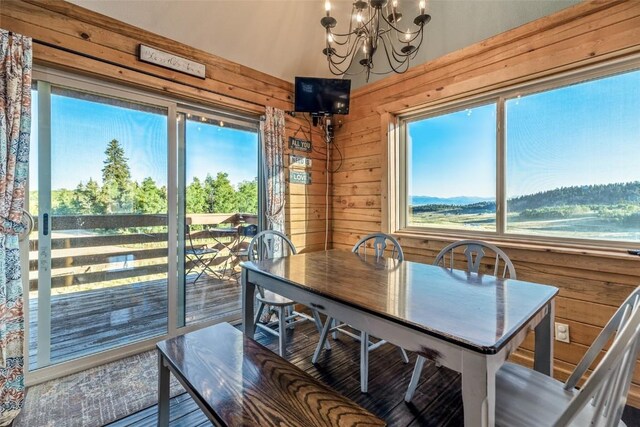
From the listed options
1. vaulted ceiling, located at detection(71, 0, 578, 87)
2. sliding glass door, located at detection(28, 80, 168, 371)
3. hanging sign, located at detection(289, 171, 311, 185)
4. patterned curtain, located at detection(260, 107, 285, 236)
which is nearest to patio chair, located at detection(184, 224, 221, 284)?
sliding glass door, located at detection(28, 80, 168, 371)

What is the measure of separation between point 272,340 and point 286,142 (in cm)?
197

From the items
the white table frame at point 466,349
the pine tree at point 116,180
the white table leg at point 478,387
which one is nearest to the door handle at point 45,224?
the pine tree at point 116,180

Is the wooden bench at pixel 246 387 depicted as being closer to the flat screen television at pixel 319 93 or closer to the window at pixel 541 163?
the window at pixel 541 163

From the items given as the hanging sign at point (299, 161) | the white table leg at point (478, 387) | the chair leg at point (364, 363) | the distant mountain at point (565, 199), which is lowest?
the chair leg at point (364, 363)

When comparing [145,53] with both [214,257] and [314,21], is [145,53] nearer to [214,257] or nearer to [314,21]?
[314,21]

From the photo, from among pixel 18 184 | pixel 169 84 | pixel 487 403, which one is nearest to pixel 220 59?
pixel 169 84

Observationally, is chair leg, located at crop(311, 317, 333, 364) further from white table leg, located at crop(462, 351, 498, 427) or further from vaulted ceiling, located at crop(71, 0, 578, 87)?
vaulted ceiling, located at crop(71, 0, 578, 87)

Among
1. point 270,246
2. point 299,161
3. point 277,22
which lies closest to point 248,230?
point 270,246

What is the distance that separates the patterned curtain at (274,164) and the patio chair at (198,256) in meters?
0.62

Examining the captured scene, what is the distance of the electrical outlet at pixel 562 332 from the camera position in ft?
Result: 6.41

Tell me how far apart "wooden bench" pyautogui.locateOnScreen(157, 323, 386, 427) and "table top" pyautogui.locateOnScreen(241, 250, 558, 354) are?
0.35 metres

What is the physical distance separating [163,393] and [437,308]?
1.32m

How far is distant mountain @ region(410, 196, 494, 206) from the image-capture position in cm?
250

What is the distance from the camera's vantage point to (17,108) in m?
1.73
